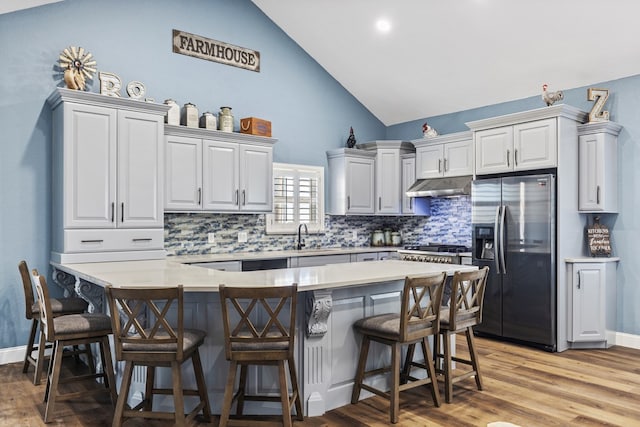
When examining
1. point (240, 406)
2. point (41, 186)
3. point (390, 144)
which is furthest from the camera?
point (390, 144)

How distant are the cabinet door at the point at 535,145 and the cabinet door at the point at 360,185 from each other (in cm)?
212

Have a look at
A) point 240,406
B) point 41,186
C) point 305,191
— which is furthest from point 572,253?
point 41,186

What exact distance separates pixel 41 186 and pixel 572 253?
5.31 metres

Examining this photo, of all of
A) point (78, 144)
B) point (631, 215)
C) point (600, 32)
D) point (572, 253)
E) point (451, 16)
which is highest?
point (451, 16)

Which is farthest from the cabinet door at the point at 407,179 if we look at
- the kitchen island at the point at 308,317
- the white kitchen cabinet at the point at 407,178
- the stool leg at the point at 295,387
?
the stool leg at the point at 295,387

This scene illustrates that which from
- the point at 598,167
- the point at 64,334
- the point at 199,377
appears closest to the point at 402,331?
the point at 199,377

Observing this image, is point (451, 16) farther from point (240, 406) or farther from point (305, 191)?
point (240, 406)

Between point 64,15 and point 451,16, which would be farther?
point 451,16

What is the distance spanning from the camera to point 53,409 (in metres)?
3.07

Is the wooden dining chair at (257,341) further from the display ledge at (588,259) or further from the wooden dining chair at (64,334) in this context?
the display ledge at (588,259)

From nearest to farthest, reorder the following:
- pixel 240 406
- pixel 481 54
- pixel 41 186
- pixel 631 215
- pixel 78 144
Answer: pixel 240 406, pixel 78 144, pixel 41 186, pixel 631 215, pixel 481 54

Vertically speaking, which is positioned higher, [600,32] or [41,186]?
[600,32]

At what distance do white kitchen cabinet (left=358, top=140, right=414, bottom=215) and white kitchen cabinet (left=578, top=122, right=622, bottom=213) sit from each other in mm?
2358

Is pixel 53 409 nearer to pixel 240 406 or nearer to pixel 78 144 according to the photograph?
pixel 240 406
